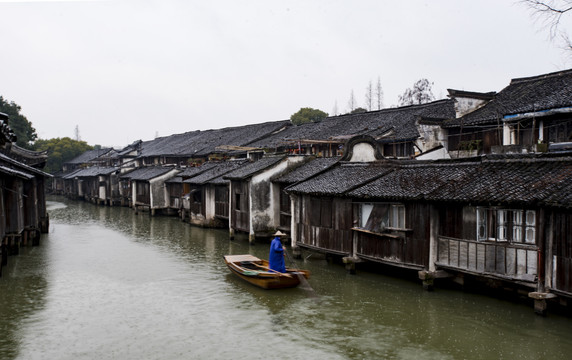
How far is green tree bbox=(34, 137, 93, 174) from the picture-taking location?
74.6 metres

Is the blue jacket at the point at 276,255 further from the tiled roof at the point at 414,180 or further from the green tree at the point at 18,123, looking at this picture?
the green tree at the point at 18,123

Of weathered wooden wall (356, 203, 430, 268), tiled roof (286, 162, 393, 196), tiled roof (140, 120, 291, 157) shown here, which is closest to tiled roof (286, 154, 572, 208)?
tiled roof (286, 162, 393, 196)

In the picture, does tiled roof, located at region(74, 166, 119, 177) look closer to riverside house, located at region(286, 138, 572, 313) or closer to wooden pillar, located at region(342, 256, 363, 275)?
riverside house, located at region(286, 138, 572, 313)

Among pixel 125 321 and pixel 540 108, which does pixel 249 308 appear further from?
pixel 540 108

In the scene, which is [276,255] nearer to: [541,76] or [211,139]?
[541,76]

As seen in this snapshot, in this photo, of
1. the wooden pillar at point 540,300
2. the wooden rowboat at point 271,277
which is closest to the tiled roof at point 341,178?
the wooden rowboat at point 271,277

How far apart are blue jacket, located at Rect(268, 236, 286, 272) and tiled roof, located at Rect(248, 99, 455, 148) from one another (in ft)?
44.3

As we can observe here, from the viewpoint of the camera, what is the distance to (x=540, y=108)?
1930 centimetres

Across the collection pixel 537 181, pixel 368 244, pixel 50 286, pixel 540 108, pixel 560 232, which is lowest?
pixel 50 286

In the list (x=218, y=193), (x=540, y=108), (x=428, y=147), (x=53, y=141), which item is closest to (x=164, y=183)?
(x=218, y=193)

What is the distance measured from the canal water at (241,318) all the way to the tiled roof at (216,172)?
12.1m

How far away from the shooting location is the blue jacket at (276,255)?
600 inches

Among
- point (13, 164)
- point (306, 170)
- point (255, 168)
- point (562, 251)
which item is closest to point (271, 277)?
point (562, 251)

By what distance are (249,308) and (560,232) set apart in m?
A: 8.35
